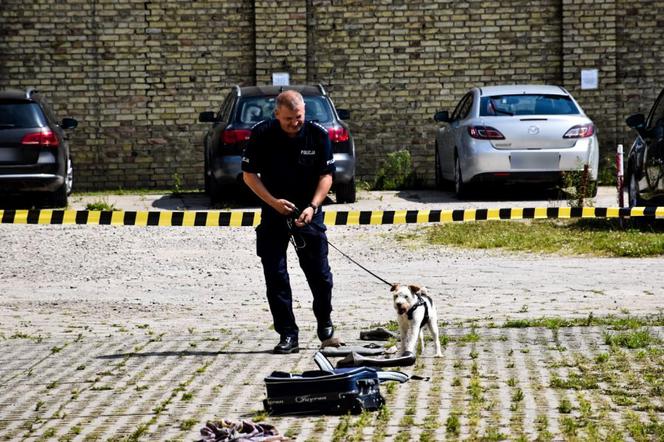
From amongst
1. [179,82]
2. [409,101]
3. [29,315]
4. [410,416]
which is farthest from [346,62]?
[410,416]

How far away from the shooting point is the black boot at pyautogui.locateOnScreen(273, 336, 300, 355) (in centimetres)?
915

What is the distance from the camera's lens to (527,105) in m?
20.6

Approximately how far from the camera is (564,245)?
48.6 ft

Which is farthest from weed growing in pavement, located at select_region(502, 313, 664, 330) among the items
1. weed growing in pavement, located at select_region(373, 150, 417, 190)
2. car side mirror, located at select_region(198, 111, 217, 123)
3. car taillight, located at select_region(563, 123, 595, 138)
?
weed growing in pavement, located at select_region(373, 150, 417, 190)

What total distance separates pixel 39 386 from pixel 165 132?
16425mm

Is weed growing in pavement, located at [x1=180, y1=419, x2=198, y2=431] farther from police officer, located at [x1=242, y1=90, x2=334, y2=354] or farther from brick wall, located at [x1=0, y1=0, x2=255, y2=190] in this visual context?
brick wall, located at [x1=0, y1=0, x2=255, y2=190]

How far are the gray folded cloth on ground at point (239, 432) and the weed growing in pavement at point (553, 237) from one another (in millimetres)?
8242

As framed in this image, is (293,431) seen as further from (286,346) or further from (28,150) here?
(28,150)

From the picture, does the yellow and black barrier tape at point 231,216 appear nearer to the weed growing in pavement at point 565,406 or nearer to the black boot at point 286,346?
the black boot at point 286,346

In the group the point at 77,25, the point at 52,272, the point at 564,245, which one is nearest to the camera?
the point at 52,272

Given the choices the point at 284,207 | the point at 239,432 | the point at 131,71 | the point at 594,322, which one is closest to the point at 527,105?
the point at 131,71

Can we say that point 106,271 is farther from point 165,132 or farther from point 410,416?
point 165,132

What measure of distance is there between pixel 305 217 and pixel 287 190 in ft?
0.90

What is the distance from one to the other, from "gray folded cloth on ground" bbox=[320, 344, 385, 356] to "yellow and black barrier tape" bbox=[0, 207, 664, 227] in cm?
335
